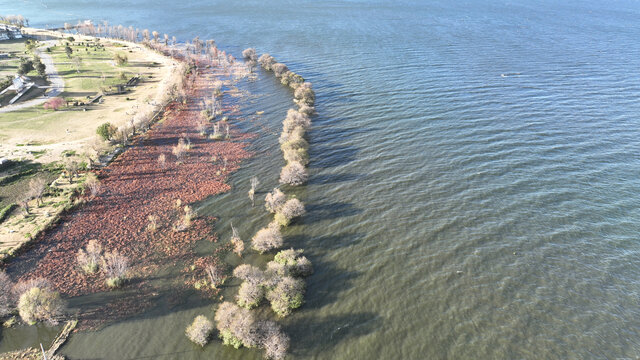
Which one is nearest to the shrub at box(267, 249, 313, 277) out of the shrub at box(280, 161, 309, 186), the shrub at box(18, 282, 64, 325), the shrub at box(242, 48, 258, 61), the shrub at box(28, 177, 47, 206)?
the shrub at box(280, 161, 309, 186)

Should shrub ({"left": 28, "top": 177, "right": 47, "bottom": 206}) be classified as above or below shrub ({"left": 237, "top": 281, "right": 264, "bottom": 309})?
above

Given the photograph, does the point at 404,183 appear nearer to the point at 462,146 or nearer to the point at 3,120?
the point at 462,146

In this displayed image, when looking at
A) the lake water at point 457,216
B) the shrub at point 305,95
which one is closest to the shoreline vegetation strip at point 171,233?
the lake water at point 457,216

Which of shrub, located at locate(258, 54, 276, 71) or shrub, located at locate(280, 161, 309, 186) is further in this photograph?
shrub, located at locate(258, 54, 276, 71)

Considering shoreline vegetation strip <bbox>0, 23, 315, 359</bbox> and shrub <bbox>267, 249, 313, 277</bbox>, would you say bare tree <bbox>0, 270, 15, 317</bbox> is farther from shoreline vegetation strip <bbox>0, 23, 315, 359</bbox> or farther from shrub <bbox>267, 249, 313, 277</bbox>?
shrub <bbox>267, 249, 313, 277</bbox>

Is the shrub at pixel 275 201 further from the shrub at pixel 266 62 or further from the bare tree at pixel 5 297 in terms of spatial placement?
the shrub at pixel 266 62

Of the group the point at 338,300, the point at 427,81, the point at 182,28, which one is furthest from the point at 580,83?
the point at 182,28
